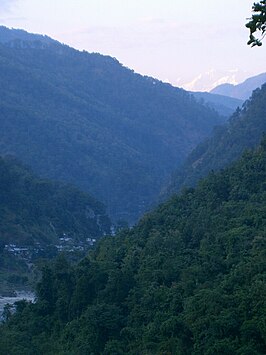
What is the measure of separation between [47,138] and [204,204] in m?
69.3

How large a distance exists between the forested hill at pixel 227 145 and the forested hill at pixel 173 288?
26.7 metres

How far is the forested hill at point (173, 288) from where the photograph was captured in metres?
18.6

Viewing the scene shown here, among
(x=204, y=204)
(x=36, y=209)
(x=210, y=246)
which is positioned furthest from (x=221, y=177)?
(x=36, y=209)

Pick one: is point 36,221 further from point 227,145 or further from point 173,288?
point 173,288

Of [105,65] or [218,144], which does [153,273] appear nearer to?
[218,144]

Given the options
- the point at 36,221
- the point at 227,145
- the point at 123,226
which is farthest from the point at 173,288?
the point at 227,145

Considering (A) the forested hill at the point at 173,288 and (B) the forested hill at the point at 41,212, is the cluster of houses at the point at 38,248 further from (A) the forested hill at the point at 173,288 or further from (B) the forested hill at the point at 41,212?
(A) the forested hill at the point at 173,288

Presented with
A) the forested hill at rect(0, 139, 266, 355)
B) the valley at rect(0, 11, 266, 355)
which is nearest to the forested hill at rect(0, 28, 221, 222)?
the valley at rect(0, 11, 266, 355)

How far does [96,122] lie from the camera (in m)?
116

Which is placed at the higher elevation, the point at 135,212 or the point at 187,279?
the point at 187,279

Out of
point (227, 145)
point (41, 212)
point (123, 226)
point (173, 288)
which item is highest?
point (173, 288)

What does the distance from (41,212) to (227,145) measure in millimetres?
16075

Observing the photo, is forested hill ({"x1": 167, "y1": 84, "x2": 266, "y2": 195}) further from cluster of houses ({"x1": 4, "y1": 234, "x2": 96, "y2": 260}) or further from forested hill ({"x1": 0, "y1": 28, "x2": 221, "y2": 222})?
cluster of houses ({"x1": 4, "y1": 234, "x2": 96, "y2": 260})

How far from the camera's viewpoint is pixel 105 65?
473 ft
